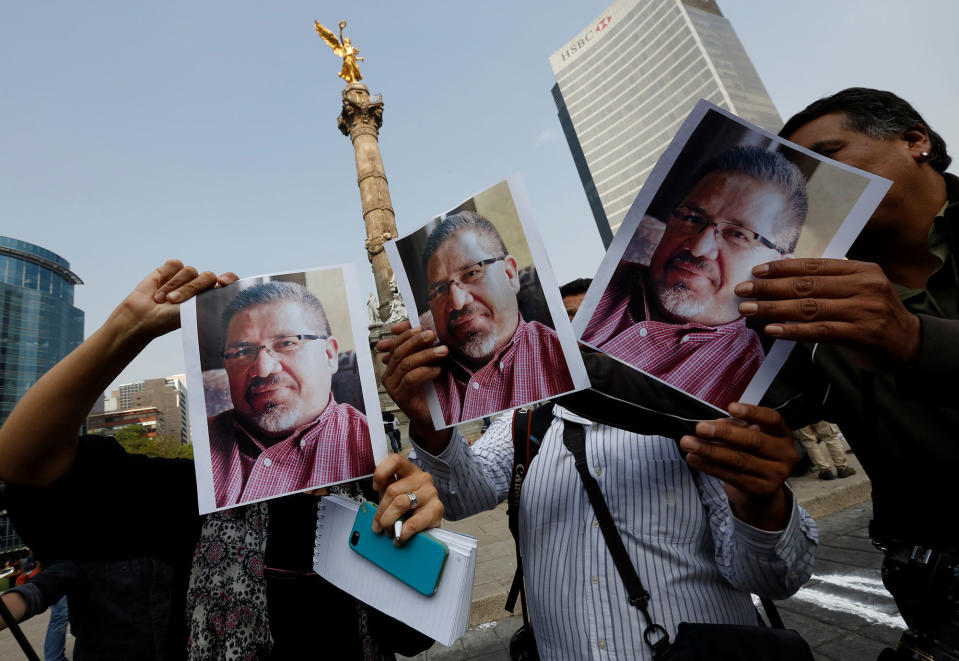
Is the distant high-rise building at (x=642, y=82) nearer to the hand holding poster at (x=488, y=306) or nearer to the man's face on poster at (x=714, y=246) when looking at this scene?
the man's face on poster at (x=714, y=246)

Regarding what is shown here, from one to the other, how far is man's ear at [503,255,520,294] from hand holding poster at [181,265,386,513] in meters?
0.36

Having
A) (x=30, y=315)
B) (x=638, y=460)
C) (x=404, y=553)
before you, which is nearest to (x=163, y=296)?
(x=404, y=553)

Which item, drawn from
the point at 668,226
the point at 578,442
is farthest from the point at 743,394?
the point at 578,442

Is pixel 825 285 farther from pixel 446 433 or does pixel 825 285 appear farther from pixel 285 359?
pixel 285 359

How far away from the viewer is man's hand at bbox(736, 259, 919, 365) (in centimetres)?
73

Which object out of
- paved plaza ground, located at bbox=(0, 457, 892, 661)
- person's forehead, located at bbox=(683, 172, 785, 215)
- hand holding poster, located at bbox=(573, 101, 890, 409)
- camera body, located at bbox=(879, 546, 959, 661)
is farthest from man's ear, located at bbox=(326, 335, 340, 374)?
paved plaza ground, located at bbox=(0, 457, 892, 661)

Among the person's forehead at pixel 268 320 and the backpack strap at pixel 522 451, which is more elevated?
the person's forehead at pixel 268 320

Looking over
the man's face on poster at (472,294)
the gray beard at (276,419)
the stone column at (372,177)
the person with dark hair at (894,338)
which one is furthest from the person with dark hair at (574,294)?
the stone column at (372,177)

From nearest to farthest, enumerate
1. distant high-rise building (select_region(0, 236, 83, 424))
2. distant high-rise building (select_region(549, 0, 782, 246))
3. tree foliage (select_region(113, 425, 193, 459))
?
tree foliage (select_region(113, 425, 193, 459)) < distant high-rise building (select_region(0, 236, 83, 424)) < distant high-rise building (select_region(549, 0, 782, 246))

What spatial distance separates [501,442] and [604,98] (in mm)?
72483

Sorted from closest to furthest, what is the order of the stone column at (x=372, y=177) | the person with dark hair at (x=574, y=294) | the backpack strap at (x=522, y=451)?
1. the backpack strap at (x=522, y=451)
2. the person with dark hair at (x=574, y=294)
3. the stone column at (x=372, y=177)

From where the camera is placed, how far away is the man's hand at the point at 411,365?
1.05m

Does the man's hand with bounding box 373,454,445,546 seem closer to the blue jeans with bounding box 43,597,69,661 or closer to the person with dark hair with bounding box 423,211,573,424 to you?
the person with dark hair with bounding box 423,211,573,424

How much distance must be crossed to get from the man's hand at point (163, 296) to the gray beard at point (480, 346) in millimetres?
594
